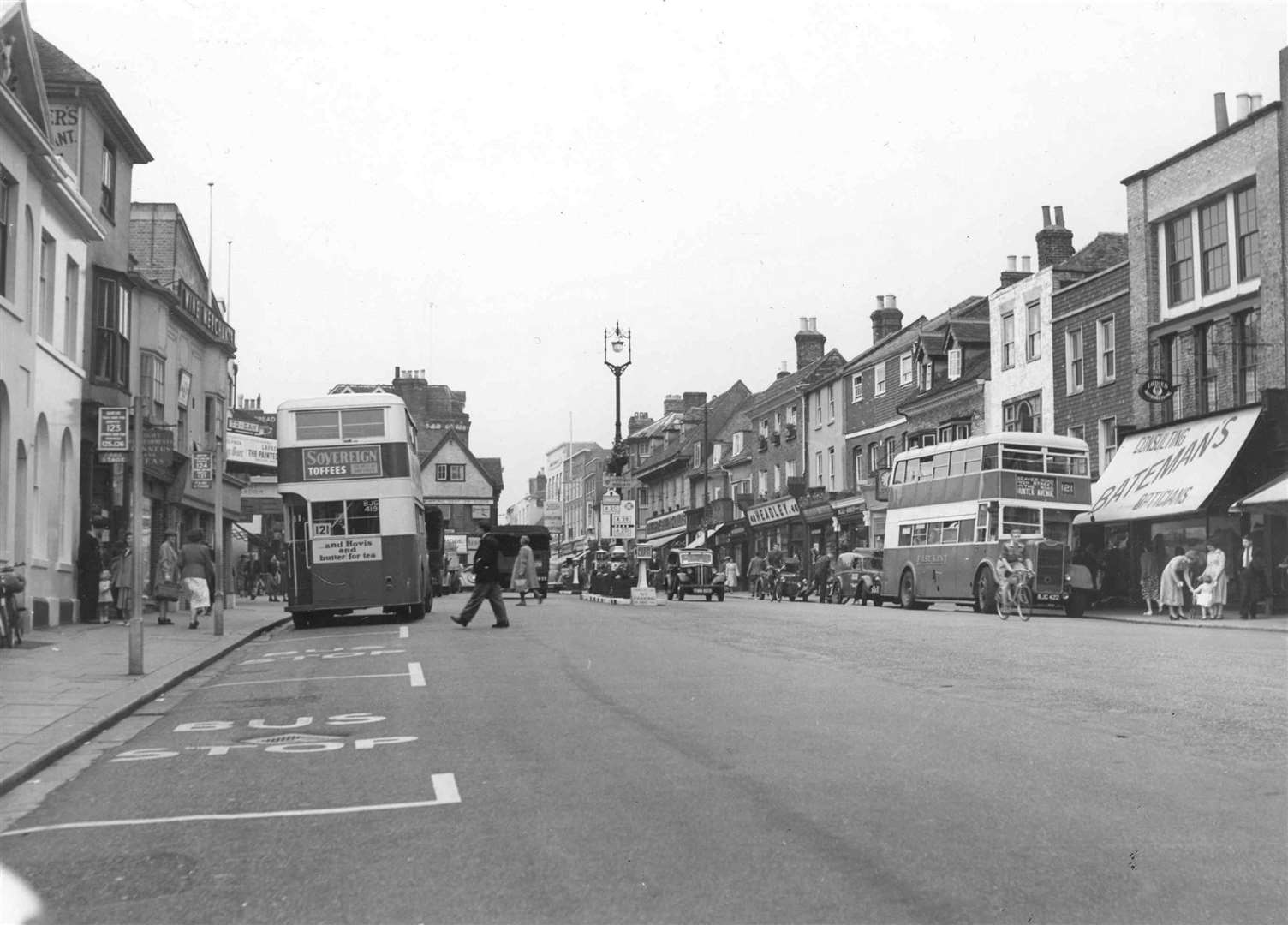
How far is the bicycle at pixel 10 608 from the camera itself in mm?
17859

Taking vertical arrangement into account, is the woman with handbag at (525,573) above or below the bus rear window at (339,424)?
below

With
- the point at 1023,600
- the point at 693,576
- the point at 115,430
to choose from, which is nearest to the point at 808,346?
the point at 693,576

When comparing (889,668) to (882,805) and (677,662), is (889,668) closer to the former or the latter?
(677,662)

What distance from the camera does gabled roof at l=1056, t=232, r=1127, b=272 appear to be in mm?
42625

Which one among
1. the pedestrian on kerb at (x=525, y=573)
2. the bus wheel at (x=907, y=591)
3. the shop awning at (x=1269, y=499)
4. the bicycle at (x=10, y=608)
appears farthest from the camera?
the bus wheel at (x=907, y=591)

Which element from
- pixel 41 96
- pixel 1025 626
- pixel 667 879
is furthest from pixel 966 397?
pixel 667 879

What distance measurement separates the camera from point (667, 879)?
5605 millimetres

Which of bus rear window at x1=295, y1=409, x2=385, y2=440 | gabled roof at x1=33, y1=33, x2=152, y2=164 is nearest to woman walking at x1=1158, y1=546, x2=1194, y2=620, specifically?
bus rear window at x1=295, y1=409, x2=385, y2=440

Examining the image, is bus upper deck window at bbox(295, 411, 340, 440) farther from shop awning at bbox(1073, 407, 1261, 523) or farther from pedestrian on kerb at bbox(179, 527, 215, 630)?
shop awning at bbox(1073, 407, 1261, 523)

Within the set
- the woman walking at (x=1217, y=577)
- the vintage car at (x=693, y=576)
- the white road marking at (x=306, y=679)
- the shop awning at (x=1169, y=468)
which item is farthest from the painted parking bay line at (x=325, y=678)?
the vintage car at (x=693, y=576)

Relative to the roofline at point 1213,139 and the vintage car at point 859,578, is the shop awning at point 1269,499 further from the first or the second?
the vintage car at point 859,578

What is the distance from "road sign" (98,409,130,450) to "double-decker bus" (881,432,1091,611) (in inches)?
783

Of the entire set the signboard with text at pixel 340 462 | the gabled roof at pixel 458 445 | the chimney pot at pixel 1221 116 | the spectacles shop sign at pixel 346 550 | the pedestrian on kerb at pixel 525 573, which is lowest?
the pedestrian on kerb at pixel 525 573

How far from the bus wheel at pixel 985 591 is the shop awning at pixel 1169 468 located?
256 centimetres
